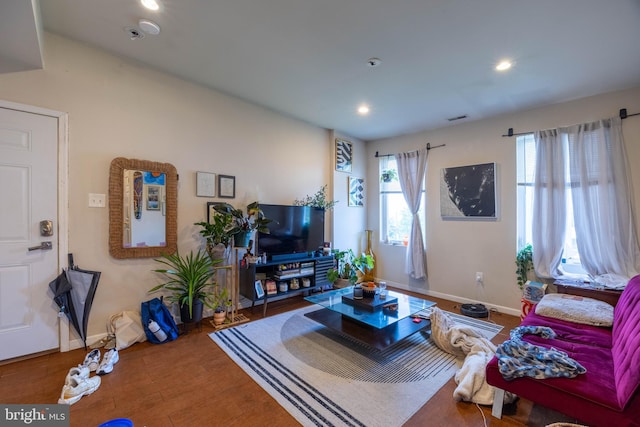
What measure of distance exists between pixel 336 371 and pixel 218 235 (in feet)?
5.91

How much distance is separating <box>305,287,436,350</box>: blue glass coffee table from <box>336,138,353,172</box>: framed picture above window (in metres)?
2.38

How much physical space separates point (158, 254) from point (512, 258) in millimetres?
4249

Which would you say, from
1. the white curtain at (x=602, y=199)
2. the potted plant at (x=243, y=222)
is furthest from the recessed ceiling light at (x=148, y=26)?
the white curtain at (x=602, y=199)

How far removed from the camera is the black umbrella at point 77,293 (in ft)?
7.55

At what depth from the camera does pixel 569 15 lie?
1.91 meters

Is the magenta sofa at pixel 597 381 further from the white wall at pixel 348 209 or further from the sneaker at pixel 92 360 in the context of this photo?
the white wall at pixel 348 209

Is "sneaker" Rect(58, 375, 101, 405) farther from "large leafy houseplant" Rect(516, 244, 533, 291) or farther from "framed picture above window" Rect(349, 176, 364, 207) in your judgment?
"large leafy houseplant" Rect(516, 244, 533, 291)

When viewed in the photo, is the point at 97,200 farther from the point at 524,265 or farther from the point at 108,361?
the point at 524,265

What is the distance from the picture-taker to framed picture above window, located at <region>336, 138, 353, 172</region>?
15.2 ft

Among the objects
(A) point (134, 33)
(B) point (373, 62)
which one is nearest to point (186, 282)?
(A) point (134, 33)

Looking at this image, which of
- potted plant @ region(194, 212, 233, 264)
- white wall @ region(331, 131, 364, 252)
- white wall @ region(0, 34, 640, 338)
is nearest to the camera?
white wall @ region(0, 34, 640, 338)

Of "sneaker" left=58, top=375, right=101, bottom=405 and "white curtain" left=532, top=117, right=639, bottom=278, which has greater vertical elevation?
"white curtain" left=532, top=117, right=639, bottom=278

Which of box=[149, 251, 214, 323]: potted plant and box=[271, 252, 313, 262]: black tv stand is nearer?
box=[149, 251, 214, 323]: potted plant

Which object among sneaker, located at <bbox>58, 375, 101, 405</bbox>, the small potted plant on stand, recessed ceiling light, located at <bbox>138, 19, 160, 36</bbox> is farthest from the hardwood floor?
recessed ceiling light, located at <bbox>138, 19, 160, 36</bbox>
